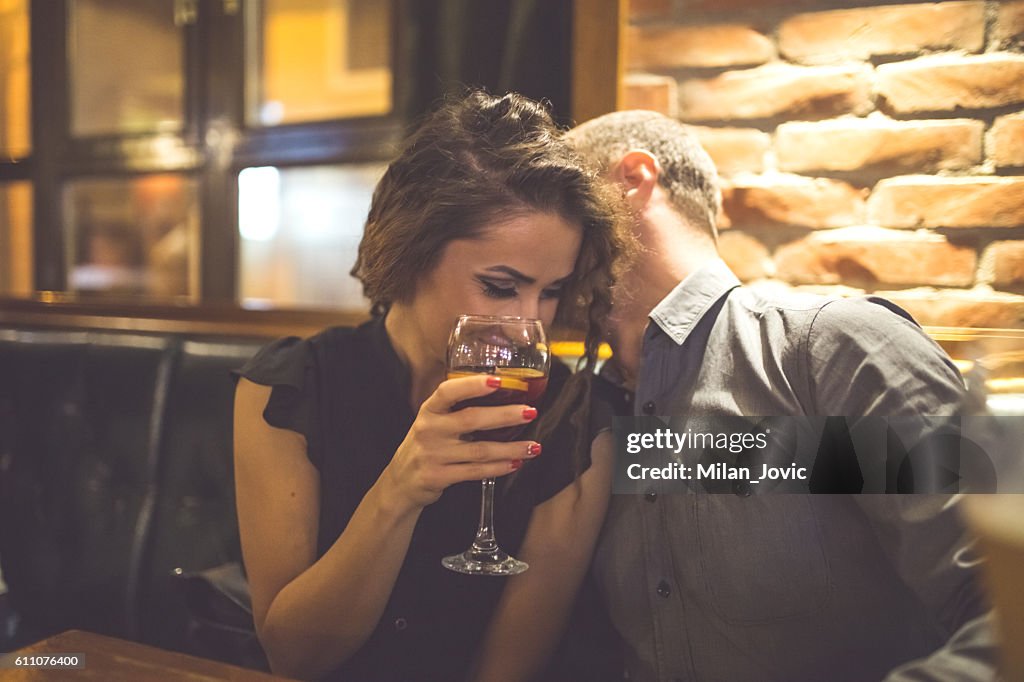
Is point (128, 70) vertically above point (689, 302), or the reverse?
point (128, 70)

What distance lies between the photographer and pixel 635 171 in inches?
32.9

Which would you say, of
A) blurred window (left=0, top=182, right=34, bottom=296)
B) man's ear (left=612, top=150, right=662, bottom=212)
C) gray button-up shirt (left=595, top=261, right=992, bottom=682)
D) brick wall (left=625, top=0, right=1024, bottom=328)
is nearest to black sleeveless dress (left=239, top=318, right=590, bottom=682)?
gray button-up shirt (left=595, top=261, right=992, bottom=682)

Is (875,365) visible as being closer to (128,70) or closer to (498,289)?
(498,289)

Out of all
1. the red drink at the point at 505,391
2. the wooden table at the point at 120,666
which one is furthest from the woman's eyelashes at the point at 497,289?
the wooden table at the point at 120,666

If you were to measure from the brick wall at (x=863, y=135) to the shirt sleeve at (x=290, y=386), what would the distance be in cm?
54

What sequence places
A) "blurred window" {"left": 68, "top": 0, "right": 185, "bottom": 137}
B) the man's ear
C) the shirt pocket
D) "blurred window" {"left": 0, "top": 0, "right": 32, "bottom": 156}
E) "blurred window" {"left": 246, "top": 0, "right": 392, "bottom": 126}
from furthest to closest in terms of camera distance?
"blurred window" {"left": 246, "top": 0, "right": 392, "bottom": 126}, "blurred window" {"left": 68, "top": 0, "right": 185, "bottom": 137}, "blurred window" {"left": 0, "top": 0, "right": 32, "bottom": 156}, the man's ear, the shirt pocket

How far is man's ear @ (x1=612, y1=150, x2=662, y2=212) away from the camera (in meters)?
0.83

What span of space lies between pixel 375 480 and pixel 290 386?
163mm

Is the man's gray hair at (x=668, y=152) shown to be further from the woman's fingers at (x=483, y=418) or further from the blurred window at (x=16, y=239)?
the blurred window at (x=16, y=239)

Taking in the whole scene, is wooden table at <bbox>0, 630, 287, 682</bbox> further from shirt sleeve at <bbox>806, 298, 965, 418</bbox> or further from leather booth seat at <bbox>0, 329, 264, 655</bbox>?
shirt sleeve at <bbox>806, 298, 965, 418</bbox>

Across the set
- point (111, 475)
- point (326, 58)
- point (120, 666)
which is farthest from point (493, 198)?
point (326, 58)

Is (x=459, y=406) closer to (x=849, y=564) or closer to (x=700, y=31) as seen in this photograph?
(x=849, y=564)

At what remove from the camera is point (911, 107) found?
775mm

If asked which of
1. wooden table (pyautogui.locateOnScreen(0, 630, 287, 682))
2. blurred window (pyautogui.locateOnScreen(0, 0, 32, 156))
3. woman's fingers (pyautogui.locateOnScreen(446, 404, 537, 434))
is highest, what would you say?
blurred window (pyautogui.locateOnScreen(0, 0, 32, 156))
